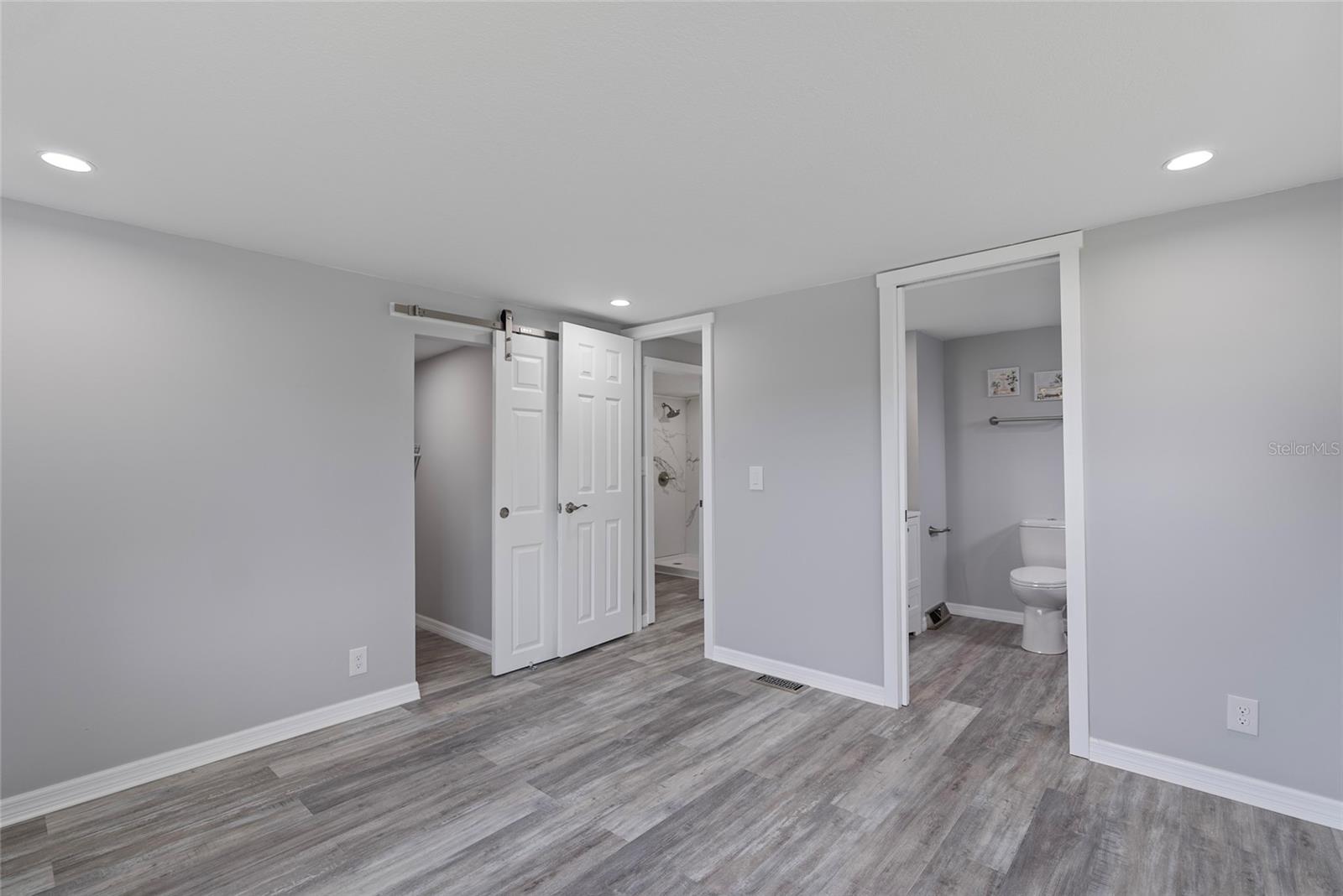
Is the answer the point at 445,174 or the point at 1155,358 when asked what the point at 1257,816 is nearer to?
the point at 1155,358

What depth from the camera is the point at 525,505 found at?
3.94 m

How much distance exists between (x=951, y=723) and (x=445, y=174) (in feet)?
10.8

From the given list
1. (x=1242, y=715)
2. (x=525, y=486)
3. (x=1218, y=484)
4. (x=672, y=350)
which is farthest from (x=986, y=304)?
(x=525, y=486)

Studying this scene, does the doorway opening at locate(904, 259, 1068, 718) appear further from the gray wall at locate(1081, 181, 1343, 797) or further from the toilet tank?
the gray wall at locate(1081, 181, 1343, 797)

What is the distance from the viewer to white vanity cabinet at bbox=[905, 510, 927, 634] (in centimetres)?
449

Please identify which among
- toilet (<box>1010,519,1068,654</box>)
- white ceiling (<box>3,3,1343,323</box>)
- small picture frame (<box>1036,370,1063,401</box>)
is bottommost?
toilet (<box>1010,519,1068,654</box>)

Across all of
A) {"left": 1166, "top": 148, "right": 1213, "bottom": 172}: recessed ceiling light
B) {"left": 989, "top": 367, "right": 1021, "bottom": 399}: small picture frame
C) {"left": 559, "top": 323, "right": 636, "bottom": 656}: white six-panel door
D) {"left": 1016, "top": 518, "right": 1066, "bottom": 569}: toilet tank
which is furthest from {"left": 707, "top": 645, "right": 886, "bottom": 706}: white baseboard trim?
{"left": 989, "top": 367, "right": 1021, "bottom": 399}: small picture frame

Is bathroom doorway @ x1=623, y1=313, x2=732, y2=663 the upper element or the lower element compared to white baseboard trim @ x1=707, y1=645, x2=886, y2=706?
upper

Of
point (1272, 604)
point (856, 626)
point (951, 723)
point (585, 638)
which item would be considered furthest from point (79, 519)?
point (1272, 604)

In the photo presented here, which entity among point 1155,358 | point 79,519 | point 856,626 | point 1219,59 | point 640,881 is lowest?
point 640,881

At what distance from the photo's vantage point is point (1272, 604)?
7.52 feet

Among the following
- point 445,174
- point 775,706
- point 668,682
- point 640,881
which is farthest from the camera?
point 668,682

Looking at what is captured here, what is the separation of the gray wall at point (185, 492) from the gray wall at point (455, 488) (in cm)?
89

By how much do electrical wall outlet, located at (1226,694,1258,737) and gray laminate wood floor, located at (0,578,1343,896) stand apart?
0.28m
